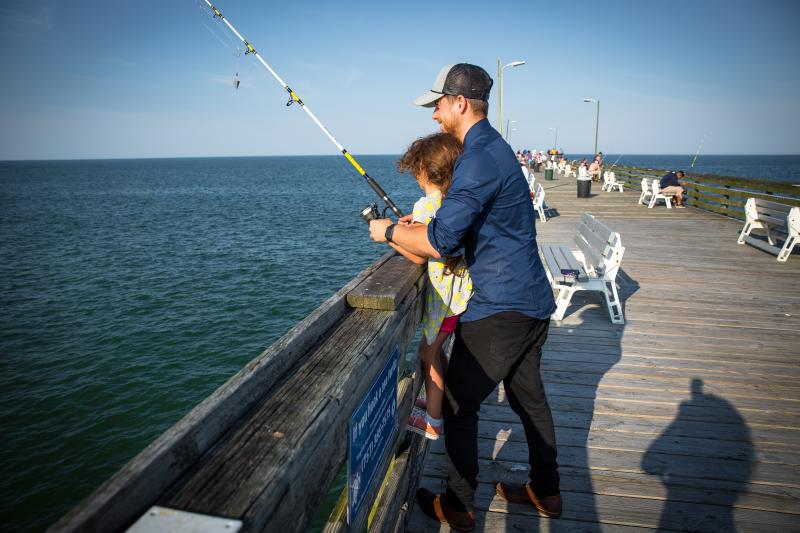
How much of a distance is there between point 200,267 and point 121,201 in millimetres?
42790

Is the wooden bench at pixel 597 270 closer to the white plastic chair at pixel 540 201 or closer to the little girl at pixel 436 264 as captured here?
the little girl at pixel 436 264

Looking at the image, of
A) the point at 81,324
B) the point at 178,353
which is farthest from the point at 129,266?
the point at 178,353

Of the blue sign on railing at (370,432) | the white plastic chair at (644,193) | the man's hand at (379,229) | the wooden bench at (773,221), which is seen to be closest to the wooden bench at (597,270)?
the man's hand at (379,229)

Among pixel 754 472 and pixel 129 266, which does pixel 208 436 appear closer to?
pixel 754 472

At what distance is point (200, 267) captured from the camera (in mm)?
19438

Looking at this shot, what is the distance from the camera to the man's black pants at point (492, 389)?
7.38 feet

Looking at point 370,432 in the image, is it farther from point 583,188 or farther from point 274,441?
point 583,188

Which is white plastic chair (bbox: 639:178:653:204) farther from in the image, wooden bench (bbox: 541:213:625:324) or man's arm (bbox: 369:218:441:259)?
man's arm (bbox: 369:218:441:259)

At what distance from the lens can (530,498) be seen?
2697mm

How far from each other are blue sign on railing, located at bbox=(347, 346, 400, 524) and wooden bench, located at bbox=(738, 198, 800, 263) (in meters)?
9.64

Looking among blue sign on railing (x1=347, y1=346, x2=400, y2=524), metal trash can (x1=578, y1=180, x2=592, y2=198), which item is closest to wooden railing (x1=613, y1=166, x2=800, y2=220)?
metal trash can (x1=578, y1=180, x2=592, y2=198)

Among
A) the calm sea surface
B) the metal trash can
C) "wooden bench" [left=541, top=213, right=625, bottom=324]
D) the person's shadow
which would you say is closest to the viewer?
the person's shadow

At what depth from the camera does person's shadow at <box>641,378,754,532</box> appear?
2609mm

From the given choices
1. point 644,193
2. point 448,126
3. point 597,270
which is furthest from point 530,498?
point 644,193
